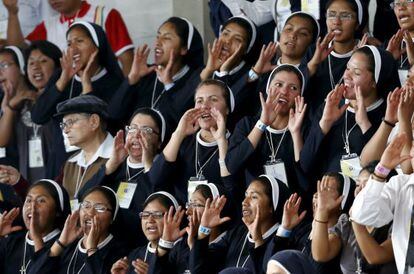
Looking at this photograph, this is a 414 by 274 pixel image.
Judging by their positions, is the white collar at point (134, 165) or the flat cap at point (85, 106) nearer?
the white collar at point (134, 165)

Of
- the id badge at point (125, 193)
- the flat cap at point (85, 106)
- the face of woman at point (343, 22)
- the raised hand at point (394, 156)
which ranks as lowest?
the id badge at point (125, 193)

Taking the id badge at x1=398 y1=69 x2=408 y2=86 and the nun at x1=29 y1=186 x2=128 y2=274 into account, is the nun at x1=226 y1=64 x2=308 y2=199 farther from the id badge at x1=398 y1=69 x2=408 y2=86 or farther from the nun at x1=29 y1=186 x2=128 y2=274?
the nun at x1=29 y1=186 x2=128 y2=274

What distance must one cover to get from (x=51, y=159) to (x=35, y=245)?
130cm

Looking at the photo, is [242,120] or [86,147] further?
[86,147]

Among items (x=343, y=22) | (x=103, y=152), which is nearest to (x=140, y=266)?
(x=103, y=152)

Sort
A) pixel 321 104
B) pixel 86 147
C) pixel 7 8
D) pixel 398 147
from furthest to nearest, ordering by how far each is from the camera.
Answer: pixel 7 8 → pixel 86 147 → pixel 321 104 → pixel 398 147

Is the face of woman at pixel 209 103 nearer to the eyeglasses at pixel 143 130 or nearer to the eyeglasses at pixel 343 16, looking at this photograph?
the eyeglasses at pixel 143 130

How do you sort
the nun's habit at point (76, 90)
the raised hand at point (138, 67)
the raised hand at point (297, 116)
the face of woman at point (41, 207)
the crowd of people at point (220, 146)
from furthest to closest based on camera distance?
the nun's habit at point (76, 90)
the raised hand at point (138, 67)
the face of woman at point (41, 207)
the raised hand at point (297, 116)
the crowd of people at point (220, 146)

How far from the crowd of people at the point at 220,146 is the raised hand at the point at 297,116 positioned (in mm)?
11

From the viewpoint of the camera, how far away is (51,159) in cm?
1096

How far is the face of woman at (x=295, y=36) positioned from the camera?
977 cm

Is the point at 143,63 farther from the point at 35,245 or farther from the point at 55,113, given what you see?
the point at 35,245

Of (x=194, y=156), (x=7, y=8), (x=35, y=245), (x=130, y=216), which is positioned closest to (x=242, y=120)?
(x=194, y=156)

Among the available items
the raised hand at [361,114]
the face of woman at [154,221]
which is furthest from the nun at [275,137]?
the face of woman at [154,221]
